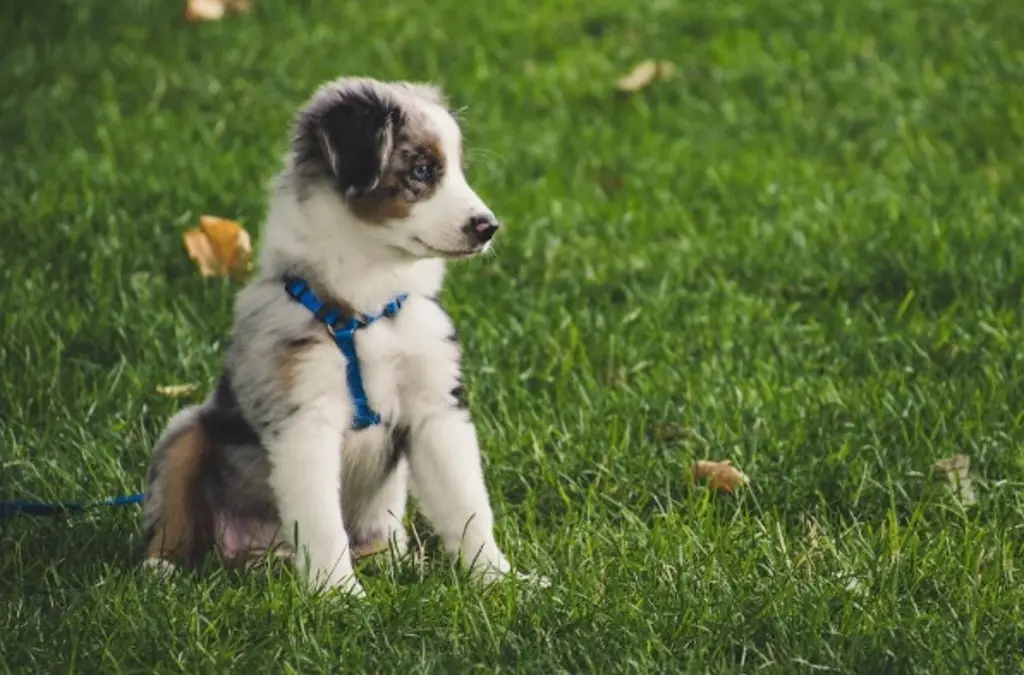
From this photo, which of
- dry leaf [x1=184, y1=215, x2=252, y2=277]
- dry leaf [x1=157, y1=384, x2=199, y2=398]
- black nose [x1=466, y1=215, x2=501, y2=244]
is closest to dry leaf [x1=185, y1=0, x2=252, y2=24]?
dry leaf [x1=184, y1=215, x2=252, y2=277]

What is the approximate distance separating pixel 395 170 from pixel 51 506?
1312 millimetres

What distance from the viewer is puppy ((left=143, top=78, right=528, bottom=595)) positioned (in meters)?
3.84

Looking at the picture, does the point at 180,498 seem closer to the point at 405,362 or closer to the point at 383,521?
the point at 383,521

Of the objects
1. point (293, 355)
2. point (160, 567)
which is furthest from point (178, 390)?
point (293, 355)

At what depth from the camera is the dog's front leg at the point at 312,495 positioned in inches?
150

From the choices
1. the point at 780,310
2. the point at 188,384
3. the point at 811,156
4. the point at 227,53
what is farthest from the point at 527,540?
the point at 227,53

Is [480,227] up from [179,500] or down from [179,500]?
up

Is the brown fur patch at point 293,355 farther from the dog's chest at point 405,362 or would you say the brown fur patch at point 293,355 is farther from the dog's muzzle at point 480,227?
the dog's muzzle at point 480,227

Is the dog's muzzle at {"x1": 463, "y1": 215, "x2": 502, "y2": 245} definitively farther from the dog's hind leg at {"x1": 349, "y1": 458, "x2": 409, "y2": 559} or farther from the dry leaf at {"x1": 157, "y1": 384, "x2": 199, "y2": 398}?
the dry leaf at {"x1": 157, "y1": 384, "x2": 199, "y2": 398}

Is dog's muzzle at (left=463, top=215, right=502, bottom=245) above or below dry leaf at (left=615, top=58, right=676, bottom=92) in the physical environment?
above

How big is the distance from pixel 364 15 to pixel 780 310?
11.1ft

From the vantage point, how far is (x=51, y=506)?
4406 mm

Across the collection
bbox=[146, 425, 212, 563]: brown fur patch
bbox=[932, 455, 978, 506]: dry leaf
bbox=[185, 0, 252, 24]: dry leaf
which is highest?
bbox=[146, 425, 212, 563]: brown fur patch

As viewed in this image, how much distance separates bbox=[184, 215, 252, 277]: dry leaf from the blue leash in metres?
1.56
